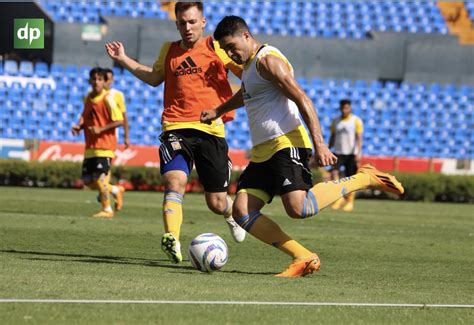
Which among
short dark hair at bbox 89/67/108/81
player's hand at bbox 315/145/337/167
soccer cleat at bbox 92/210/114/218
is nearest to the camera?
player's hand at bbox 315/145/337/167

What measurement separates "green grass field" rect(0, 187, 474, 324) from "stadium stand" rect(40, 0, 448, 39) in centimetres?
1926

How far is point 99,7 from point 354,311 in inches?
1176

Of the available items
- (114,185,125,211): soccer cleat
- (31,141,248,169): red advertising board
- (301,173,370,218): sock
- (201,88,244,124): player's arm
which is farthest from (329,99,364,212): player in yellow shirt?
(201,88,244,124): player's arm

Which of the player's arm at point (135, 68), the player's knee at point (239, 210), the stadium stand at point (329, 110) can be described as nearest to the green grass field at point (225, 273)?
the player's knee at point (239, 210)

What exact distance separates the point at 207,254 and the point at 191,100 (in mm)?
1778

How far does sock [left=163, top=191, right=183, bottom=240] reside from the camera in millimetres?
8820

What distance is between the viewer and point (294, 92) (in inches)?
309

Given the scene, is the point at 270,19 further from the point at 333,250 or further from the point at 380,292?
the point at 380,292

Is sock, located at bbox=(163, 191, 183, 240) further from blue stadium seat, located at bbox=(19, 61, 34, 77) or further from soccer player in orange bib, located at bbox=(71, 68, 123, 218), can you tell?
blue stadium seat, located at bbox=(19, 61, 34, 77)

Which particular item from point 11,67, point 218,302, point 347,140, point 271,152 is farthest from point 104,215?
point 11,67

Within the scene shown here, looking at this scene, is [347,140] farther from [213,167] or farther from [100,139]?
[213,167]

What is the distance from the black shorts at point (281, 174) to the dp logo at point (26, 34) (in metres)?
6.82

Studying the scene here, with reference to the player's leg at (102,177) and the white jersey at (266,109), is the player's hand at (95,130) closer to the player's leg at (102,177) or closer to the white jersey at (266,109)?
the player's leg at (102,177)

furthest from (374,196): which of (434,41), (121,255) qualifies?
(121,255)
